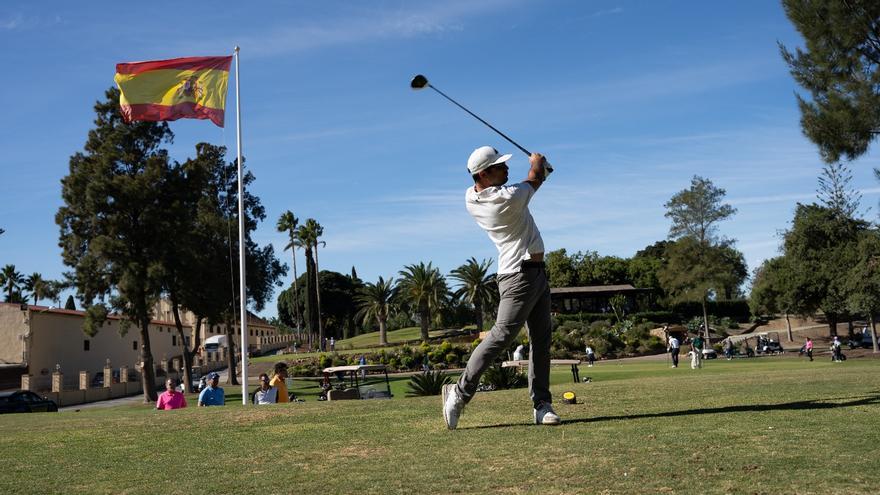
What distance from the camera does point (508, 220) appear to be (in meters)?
6.06

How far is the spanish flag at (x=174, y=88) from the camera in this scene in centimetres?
1948

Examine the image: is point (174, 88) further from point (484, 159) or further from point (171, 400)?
point (484, 159)

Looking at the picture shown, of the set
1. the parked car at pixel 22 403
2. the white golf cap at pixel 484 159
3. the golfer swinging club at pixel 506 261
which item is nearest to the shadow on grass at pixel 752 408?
the golfer swinging club at pixel 506 261

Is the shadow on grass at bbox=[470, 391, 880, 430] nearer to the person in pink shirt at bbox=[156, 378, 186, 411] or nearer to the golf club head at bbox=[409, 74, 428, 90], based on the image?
the golf club head at bbox=[409, 74, 428, 90]

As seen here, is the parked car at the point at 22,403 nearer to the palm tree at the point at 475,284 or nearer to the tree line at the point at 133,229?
the tree line at the point at 133,229

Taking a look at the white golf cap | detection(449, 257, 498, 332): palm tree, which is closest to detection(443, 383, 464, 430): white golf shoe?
the white golf cap

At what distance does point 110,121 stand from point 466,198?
43.2 m

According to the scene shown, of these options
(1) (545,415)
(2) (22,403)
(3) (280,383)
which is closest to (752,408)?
(1) (545,415)

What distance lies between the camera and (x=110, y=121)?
44625 millimetres

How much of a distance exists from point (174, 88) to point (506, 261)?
54.0 ft

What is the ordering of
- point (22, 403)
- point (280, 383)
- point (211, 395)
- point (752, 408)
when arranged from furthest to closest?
point (22, 403)
point (280, 383)
point (211, 395)
point (752, 408)

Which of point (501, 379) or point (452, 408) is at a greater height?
point (452, 408)

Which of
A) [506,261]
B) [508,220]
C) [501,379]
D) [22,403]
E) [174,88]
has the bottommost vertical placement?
[22,403]

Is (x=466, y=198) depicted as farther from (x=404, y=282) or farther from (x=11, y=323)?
(x=404, y=282)
